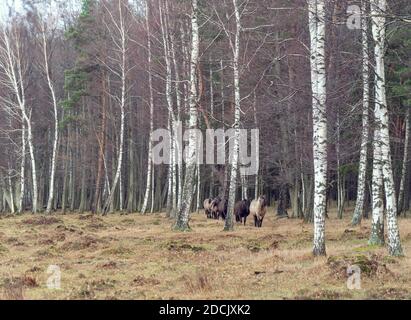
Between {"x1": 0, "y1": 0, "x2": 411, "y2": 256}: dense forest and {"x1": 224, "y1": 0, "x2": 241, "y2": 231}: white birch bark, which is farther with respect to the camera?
{"x1": 224, "y1": 0, "x2": 241, "y2": 231}: white birch bark

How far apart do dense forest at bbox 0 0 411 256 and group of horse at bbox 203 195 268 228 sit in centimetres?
188

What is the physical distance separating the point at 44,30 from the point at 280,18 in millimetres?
17148

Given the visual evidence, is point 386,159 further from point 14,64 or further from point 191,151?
point 14,64

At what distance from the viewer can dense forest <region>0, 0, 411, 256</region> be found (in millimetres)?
18828

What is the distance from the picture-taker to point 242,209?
96.4 feet

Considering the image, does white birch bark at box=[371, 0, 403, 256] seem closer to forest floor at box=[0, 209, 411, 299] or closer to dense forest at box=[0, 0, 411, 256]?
dense forest at box=[0, 0, 411, 256]

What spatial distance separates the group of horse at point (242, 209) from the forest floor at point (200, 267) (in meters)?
6.14

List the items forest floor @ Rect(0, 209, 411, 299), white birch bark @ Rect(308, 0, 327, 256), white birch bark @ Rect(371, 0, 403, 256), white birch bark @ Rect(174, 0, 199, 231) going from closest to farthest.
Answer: forest floor @ Rect(0, 209, 411, 299) → white birch bark @ Rect(371, 0, 403, 256) → white birch bark @ Rect(308, 0, 327, 256) → white birch bark @ Rect(174, 0, 199, 231)

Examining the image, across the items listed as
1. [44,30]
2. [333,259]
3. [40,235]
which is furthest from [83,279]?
[44,30]

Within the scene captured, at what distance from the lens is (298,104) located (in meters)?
29.2

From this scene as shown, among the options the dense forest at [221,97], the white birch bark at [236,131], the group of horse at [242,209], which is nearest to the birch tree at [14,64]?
the dense forest at [221,97]

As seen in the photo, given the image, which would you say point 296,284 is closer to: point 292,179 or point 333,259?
point 333,259

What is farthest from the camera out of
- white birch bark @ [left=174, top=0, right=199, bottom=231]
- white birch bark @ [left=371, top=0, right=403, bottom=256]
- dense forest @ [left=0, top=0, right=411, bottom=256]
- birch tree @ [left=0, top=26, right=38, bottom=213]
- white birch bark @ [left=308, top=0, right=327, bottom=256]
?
birch tree @ [left=0, top=26, right=38, bottom=213]

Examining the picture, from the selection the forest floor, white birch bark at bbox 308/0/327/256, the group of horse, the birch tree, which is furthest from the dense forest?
the group of horse
